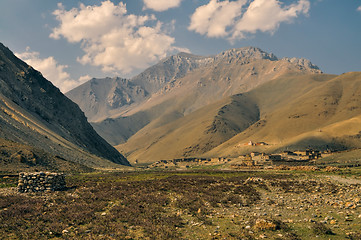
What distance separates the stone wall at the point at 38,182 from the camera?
31.4 metres

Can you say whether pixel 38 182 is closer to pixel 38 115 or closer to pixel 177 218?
pixel 177 218

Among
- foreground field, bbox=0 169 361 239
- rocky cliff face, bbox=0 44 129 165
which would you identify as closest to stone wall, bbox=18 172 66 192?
foreground field, bbox=0 169 361 239

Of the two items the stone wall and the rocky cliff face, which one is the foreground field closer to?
the stone wall

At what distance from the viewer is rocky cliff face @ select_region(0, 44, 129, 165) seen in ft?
335

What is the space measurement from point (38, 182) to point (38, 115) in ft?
418

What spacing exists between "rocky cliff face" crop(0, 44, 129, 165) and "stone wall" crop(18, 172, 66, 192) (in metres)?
63.5

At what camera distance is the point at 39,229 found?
17000mm

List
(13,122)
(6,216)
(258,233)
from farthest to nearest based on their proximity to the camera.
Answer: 1. (13,122)
2. (6,216)
3. (258,233)

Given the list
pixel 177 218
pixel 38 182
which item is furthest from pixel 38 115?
pixel 177 218

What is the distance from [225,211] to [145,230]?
8306 millimetres

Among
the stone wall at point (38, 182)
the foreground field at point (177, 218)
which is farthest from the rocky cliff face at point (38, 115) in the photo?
the foreground field at point (177, 218)

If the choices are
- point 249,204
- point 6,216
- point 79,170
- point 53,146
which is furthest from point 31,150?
point 249,204

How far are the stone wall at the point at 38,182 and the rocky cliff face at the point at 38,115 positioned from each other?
2498 inches

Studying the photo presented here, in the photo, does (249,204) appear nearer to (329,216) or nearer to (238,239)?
(329,216)
